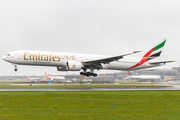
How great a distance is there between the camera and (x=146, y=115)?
15.7m

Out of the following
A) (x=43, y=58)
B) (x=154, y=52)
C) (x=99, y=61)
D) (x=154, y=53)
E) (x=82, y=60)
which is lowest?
(x=99, y=61)

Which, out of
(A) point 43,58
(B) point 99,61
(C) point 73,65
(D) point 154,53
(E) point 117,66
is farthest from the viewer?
(D) point 154,53

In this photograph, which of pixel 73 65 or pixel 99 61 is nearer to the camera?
pixel 73 65

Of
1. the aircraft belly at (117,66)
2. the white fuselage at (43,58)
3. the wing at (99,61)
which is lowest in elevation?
the aircraft belly at (117,66)

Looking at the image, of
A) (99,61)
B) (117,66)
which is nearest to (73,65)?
(99,61)

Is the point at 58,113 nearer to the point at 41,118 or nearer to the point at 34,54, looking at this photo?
the point at 41,118

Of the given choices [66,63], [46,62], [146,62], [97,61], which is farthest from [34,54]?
[146,62]

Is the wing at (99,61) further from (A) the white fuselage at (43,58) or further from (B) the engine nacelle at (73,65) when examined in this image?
(B) the engine nacelle at (73,65)

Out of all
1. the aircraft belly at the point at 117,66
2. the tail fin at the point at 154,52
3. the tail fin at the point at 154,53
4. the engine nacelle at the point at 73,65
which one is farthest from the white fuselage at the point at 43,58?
the tail fin at the point at 154,52

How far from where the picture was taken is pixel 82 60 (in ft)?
138

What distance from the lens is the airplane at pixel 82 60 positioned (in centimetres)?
3919

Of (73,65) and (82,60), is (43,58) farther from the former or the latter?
(82,60)

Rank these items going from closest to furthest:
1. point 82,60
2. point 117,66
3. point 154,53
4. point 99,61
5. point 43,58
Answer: point 43,58 < point 99,61 < point 82,60 < point 117,66 < point 154,53

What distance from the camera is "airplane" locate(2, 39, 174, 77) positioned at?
3919 centimetres
